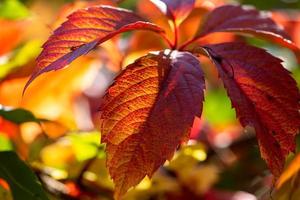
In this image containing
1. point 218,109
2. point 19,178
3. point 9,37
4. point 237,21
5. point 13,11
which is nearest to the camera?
point 19,178

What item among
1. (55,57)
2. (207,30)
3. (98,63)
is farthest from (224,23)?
(98,63)

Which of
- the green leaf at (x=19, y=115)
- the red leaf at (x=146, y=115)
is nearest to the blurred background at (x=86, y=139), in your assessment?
the green leaf at (x=19, y=115)

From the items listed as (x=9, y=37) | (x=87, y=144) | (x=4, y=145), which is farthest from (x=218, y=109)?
(x=4, y=145)

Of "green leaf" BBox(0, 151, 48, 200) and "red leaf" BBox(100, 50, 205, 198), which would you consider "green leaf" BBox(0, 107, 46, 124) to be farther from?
"red leaf" BBox(100, 50, 205, 198)

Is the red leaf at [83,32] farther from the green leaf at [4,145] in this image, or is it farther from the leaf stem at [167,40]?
→ the green leaf at [4,145]

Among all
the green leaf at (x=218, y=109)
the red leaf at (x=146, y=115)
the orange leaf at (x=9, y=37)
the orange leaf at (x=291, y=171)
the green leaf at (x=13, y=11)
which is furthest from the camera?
the green leaf at (x=218, y=109)

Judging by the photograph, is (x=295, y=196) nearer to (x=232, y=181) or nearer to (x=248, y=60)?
(x=248, y=60)

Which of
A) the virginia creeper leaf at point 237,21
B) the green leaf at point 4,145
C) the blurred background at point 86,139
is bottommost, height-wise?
the blurred background at point 86,139

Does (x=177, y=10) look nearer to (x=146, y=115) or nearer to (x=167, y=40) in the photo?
(x=167, y=40)
